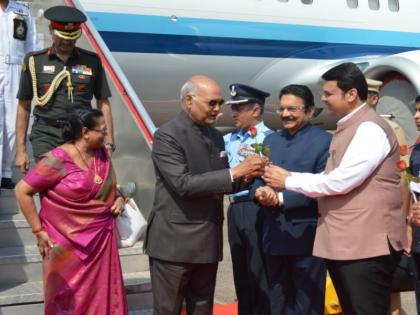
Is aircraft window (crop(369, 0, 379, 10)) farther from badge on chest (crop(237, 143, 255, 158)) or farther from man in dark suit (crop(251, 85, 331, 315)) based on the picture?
man in dark suit (crop(251, 85, 331, 315))

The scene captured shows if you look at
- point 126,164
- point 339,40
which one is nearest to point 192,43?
point 339,40

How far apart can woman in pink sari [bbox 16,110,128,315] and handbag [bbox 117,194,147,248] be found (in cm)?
A: 17

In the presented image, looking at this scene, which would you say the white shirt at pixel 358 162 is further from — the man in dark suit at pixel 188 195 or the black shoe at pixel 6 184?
the black shoe at pixel 6 184

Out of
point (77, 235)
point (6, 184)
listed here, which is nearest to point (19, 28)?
point (6, 184)

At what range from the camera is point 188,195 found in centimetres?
330

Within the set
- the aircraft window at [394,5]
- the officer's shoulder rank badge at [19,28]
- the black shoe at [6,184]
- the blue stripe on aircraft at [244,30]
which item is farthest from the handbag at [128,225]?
the aircraft window at [394,5]

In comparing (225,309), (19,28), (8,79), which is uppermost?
(19,28)

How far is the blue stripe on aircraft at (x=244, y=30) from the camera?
26.7ft

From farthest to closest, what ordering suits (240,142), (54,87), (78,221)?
(240,142) → (54,87) → (78,221)

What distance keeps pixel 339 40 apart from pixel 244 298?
6485 millimetres

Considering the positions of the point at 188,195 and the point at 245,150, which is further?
the point at 245,150

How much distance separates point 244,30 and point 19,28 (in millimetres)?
4569

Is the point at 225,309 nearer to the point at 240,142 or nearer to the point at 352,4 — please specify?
the point at 240,142

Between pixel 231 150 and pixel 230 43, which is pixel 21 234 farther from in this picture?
pixel 230 43
